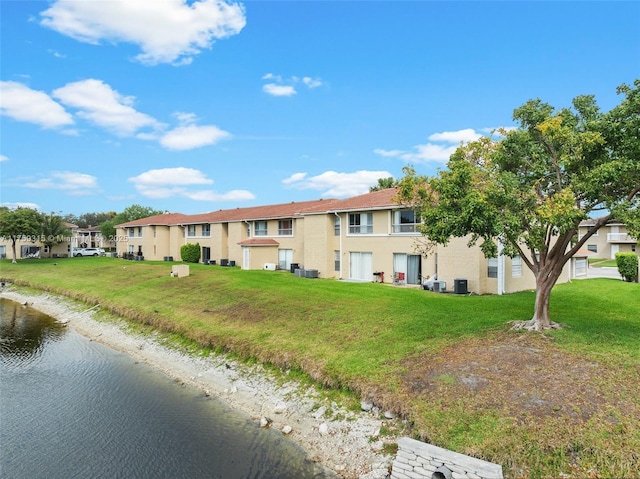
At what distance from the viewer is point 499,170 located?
1423 cm

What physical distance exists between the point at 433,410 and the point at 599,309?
12.7 m

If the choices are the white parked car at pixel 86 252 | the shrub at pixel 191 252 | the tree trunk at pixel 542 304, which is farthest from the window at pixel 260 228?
the white parked car at pixel 86 252

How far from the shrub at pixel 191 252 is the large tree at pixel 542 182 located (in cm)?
3975

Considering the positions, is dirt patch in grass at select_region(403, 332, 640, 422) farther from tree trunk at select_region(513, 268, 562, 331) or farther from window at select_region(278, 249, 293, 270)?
window at select_region(278, 249, 293, 270)

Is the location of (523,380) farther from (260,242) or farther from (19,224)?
(19,224)

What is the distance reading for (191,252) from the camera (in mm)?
49875

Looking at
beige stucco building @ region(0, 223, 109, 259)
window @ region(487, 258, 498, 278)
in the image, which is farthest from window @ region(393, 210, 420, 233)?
beige stucco building @ region(0, 223, 109, 259)

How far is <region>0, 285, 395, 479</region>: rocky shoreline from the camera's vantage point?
32.3 feet

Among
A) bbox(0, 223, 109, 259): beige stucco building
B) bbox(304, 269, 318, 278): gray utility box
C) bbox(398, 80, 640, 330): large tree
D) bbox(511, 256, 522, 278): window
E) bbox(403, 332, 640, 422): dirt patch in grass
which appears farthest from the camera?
bbox(0, 223, 109, 259): beige stucco building

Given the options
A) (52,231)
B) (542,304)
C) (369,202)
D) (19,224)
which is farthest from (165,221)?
(542,304)

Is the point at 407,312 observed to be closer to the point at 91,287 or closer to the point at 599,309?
the point at 599,309

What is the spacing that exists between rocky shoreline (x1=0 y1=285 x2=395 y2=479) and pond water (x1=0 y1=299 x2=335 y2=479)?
439 mm

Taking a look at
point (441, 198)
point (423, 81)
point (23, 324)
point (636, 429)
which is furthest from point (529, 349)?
point (23, 324)

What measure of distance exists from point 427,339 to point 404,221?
14.4 m
